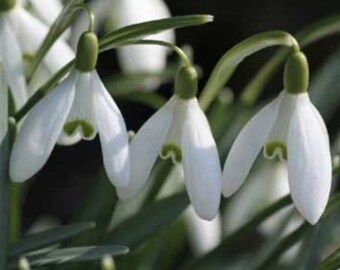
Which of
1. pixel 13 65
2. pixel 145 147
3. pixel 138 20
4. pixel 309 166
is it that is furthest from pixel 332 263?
pixel 138 20

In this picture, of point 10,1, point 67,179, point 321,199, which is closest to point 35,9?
point 10,1

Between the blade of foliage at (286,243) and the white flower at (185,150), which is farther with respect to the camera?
the blade of foliage at (286,243)

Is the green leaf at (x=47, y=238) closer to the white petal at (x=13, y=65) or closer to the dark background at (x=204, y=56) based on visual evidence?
the white petal at (x=13, y=65)

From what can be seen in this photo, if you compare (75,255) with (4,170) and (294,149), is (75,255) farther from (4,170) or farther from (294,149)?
(294,149)

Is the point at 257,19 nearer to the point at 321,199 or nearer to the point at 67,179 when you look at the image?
the point at 67,179

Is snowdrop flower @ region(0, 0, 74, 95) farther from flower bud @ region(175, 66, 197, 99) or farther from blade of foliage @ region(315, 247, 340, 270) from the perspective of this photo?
blade of foliage @ region(315, 247, 340, 270)

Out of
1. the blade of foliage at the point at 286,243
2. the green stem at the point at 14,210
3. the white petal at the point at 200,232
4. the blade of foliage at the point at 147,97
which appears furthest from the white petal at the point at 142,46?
the blade of foliage at the point at 286,243
